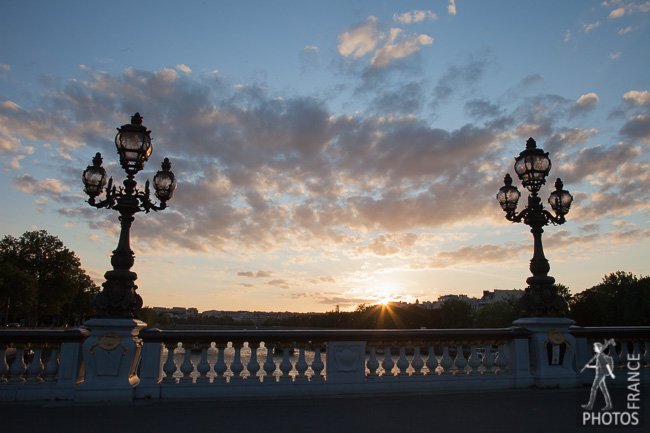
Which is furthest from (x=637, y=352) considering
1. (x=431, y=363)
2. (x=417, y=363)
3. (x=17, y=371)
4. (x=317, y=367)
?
(x=17, y=371)

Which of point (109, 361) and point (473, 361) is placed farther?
point (473, 361)

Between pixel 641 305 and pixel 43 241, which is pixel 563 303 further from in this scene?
pixel 43 241

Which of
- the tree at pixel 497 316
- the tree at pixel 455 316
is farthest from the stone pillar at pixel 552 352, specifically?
the tree at pixel 455 316

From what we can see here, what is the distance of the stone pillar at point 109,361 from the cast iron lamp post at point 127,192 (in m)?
0.36

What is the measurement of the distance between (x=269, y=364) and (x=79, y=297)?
101163mm

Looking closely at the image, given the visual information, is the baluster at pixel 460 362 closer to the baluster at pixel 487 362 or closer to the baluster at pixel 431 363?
the baluster at pixel 431 363

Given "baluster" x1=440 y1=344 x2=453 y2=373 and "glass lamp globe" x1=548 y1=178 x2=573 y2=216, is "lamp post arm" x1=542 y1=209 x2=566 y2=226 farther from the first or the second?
Answer: "baluster" x1=440 y1=344 x2=453 y2=373

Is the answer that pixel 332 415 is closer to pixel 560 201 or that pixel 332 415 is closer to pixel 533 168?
pixel 533 168

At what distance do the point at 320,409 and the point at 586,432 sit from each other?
12.1 feet

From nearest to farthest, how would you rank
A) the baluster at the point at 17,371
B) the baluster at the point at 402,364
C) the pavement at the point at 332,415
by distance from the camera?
the pavement at the point at 332,415, the baluster at the point at 17,371, the baluster at the point at 402,364

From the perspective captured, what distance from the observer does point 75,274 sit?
84.2 meters

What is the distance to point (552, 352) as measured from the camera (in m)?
10.2

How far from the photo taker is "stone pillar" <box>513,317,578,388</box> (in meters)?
9.98

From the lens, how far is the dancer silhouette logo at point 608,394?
6824 mm
